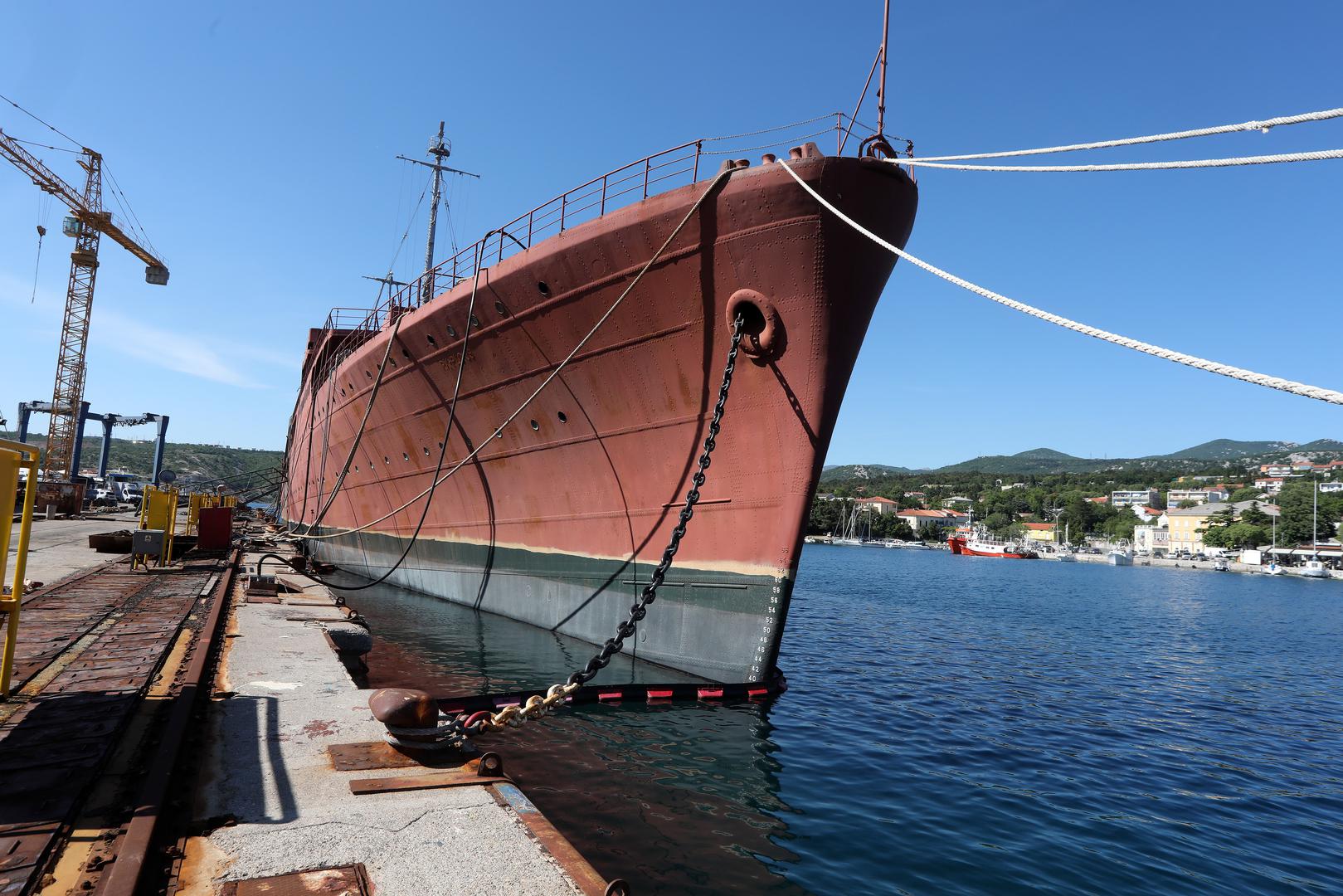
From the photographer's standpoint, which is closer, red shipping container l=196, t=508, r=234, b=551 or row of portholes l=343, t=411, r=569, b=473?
row of portholes l=343, t=411, r=569, b=473

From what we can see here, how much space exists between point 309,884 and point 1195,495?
213 m

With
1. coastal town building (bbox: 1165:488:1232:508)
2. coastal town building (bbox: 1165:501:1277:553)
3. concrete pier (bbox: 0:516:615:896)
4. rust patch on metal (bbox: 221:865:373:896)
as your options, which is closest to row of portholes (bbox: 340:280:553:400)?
concrete pier (bbox: 0:516:615:896)

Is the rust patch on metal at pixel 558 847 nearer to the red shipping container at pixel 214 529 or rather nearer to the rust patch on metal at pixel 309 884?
the rust patch on metal at pixel 309 884

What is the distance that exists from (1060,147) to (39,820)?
6.80 m

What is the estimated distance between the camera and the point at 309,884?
2.89 meters

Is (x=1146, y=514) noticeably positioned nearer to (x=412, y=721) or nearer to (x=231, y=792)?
(x=412, y=721)

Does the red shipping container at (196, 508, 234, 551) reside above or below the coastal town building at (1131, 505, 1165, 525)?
below

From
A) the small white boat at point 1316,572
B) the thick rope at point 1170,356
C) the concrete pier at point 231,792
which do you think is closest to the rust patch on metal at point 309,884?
the concrete pier at point 231,792

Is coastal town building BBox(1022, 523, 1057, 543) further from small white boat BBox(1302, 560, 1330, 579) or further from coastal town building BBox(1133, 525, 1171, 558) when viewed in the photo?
small white boat BBox(1302, 560, 1330, 579)

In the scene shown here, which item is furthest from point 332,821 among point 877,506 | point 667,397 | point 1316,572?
point 877,506

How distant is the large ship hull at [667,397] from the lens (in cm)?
850

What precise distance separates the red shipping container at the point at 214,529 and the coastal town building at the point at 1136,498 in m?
193

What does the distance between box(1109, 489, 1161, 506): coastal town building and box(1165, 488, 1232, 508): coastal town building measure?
2861mm

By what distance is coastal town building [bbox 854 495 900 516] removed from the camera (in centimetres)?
14150
